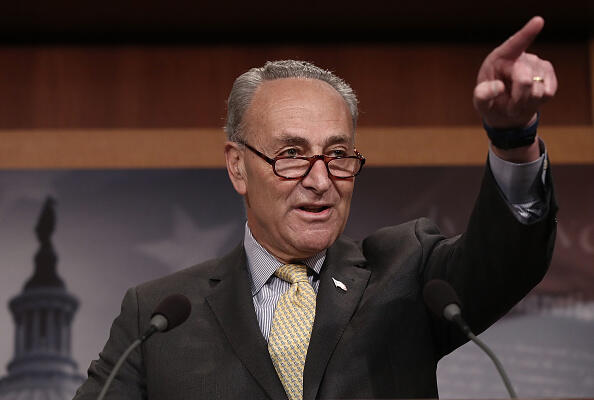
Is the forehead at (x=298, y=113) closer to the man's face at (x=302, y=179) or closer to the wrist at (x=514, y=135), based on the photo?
the man's face at (x=302, y=179)

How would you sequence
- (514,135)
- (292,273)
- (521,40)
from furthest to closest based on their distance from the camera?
1. (292,273)
2. (514,135)
3. (521,40)

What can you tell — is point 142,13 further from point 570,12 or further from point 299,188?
point 299,188

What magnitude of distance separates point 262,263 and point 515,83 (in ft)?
2.49

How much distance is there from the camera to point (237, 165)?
2074 millimetres

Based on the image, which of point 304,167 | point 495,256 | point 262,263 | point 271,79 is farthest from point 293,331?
point 271,79

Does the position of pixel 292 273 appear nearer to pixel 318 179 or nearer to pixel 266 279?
pixel 266 279

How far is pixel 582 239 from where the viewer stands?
11.4ft

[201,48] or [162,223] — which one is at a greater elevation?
[201,48]

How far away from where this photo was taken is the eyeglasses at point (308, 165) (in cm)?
185

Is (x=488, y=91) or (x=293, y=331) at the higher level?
(x=488, y=91)

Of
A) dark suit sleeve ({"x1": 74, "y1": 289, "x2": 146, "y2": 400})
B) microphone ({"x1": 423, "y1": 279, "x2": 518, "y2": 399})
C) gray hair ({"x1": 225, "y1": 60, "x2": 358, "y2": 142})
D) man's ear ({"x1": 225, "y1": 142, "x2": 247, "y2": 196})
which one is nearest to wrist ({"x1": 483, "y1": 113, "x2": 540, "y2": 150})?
microphone ({"x1": 423, "y1": 279, "x2": 518, "y2": 399})

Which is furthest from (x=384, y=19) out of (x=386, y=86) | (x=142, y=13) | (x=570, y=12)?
(x=142, y=13)

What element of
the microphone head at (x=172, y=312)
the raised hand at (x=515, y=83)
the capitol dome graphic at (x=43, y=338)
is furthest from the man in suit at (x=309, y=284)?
the capitol dome graphic at (x=43, y=338)

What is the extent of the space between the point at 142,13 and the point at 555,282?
1926 millimetres
